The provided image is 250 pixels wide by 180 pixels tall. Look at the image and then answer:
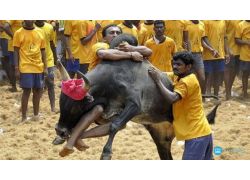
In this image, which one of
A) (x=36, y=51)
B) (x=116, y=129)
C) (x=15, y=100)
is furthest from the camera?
(x=15, y=100)

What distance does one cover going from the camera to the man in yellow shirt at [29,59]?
11.1 metres

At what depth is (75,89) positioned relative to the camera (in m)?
7.50

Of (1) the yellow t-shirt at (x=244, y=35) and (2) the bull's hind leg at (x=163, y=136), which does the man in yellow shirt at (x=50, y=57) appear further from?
(2) the bull's hind leg at (x=163, y=136)

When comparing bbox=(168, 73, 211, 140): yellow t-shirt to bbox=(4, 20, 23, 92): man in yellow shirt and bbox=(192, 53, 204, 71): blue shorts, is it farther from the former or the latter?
bbox=(4, 20, 23, 92): man in yellow shirt

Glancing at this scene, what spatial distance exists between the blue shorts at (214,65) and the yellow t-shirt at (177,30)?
0.81 metres

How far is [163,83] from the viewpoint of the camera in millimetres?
7902

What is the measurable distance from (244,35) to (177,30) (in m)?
1.48

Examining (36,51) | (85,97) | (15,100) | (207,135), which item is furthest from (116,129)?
(15,100)

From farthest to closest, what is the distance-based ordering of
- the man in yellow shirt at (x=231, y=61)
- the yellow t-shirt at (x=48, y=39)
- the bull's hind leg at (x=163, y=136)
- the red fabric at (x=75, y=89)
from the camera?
the man in yellow shirt at (x=231, y=61) → the yellow t-shirt at (x=48, y=39) → the bull's hind leg at (x=163, y=136) → the red fabric at (x=75, y=89)

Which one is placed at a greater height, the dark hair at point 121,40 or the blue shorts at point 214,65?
the dark hair at point 121,40

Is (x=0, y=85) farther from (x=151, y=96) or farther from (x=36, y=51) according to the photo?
(x=151, y=96)

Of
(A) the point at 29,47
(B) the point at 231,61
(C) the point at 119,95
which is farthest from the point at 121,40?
(B) the point at 231,61

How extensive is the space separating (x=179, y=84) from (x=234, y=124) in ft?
13.1

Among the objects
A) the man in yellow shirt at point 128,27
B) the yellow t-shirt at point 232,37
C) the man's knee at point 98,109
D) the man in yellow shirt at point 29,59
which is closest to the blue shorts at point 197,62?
the yellow t-shirt at point 232,37
